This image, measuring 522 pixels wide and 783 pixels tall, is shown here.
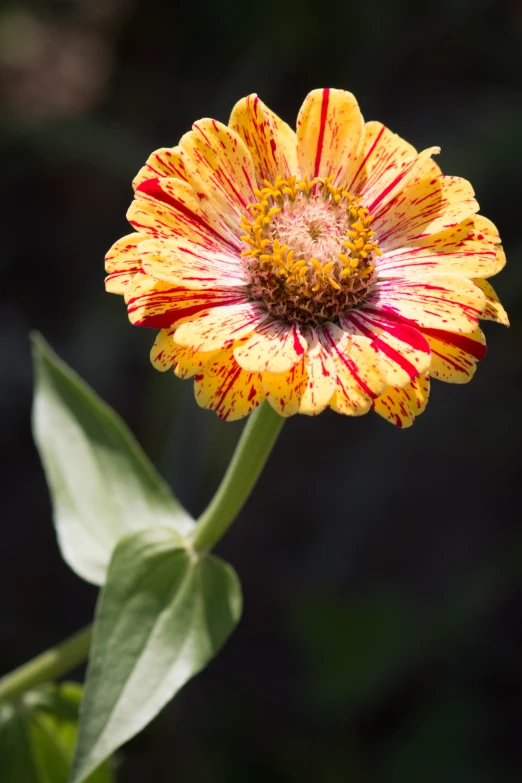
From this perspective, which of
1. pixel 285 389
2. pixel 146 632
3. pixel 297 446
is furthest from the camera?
pixel 297 446

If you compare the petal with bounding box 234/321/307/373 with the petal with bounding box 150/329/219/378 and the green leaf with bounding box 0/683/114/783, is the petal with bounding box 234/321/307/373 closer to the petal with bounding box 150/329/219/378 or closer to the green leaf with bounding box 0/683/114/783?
the petal with bounding box 150/329/219/378

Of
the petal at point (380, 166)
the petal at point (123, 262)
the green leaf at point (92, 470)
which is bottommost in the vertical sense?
the green leaf at point (92, 470)

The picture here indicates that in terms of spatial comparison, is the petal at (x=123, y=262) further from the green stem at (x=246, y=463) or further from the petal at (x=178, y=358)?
the green stem at (x=246, y=463)

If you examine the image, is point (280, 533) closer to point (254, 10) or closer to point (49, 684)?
point (49, 684)

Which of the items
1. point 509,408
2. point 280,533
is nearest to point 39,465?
point 280,533

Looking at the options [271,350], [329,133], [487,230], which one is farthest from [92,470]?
[487,230]

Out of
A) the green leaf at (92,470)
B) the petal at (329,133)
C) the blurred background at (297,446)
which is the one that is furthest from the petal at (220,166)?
the blurred background at (297,446)

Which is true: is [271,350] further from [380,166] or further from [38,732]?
[38,732]

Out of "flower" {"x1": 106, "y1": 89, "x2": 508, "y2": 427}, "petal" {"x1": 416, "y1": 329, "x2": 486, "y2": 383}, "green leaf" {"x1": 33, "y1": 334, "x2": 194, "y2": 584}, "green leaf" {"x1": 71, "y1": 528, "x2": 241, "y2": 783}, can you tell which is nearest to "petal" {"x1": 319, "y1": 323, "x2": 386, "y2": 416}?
"flower" {"x1": 106, "y1": 89, "x2": 508, "y2": 427}
